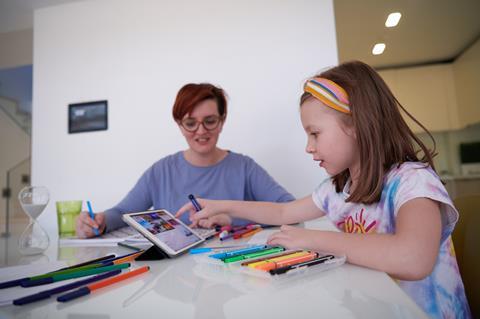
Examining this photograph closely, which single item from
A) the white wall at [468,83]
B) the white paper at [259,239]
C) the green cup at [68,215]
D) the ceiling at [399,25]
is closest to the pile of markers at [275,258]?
the white paper at [259,239]

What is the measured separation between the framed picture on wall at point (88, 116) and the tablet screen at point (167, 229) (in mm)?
1809

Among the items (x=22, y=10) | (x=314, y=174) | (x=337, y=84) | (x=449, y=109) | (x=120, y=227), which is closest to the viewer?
(x=337, y=84)

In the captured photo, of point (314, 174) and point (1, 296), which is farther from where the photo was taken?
point (314, 174)

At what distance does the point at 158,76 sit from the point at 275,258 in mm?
2044

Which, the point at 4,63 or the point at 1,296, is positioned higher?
the point at 4,63

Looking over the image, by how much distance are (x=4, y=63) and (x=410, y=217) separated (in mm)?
4493

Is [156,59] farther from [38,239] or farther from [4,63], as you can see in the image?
[4,63]

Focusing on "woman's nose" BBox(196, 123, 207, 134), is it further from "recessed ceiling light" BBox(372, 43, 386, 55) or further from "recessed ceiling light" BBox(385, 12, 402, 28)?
"recessed ceiling light" BBox(372, 43, 386, 55)

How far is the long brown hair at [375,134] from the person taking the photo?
718mm

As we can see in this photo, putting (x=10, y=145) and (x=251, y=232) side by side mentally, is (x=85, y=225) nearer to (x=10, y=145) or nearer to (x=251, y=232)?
(x=251, y=232)

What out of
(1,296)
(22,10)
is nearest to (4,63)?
(22,10)

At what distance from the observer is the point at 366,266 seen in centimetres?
51

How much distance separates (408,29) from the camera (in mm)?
3174

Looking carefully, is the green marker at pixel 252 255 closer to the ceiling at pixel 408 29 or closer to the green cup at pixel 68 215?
the green cup at pixel 68 215
